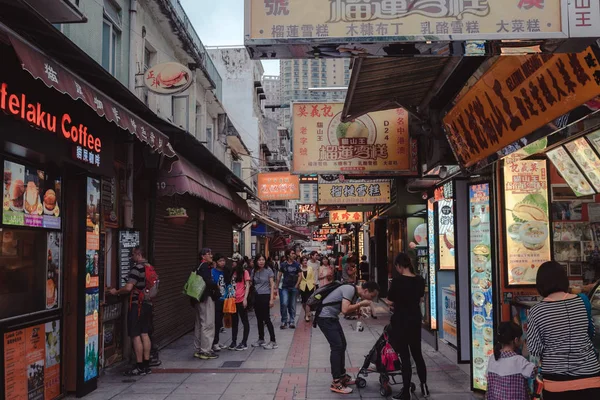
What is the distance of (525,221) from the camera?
7020 millimetres

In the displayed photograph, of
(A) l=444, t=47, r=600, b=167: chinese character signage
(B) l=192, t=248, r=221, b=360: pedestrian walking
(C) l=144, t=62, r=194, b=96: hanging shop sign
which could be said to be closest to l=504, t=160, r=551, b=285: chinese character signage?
(A) l=444, t=47, r=600, b=167: chinese character signage

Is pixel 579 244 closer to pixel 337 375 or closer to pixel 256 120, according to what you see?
A: pixel 337 375

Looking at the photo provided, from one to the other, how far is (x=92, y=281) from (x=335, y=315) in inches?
135

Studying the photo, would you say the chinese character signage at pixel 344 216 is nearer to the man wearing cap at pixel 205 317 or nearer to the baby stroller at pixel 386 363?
the man wearing cap at pixel 205 317

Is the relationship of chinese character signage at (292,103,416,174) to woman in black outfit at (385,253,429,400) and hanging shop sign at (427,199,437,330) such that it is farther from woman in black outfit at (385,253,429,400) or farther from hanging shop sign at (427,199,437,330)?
woman in black outfit at (385,253,429,400)

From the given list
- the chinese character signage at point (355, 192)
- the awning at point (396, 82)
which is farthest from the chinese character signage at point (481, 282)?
the chinese character signage at point (355, 192)

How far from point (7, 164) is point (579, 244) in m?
8.13

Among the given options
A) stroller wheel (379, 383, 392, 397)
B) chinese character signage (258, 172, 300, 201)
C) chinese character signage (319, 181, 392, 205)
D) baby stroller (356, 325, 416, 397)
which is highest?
chinese character signage (258, 172, 300, 201)

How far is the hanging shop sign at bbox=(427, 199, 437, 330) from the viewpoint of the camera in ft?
35.1

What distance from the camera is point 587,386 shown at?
13.8 ft

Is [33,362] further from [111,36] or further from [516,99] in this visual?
[111,36]

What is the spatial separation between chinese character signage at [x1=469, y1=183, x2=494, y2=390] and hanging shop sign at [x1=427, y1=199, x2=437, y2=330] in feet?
9.37

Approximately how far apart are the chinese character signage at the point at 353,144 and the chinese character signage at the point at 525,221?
3.26 meters

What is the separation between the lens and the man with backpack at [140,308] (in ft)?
28.0
